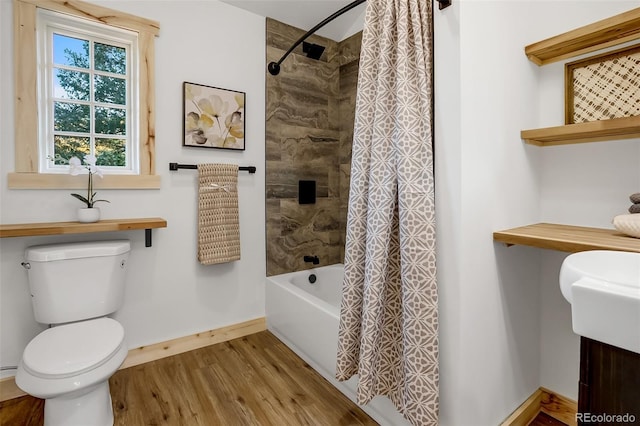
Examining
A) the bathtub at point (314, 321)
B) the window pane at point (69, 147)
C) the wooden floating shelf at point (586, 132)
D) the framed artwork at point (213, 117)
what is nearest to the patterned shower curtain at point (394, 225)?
the bathtub at point (314, 321)

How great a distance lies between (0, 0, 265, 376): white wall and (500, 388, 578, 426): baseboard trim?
1764 mm

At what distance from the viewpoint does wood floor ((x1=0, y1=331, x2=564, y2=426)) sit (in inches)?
62.2

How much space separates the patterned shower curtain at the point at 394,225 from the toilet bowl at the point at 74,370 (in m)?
1.03

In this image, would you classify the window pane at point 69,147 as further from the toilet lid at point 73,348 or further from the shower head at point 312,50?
the shower head at point 312,50

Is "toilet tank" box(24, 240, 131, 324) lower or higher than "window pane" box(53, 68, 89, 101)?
lower

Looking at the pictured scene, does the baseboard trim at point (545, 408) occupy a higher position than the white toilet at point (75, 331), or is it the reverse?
the white toilet at point (75, 331)

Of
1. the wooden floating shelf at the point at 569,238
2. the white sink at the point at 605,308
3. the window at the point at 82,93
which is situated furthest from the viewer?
the window at the point at 82,93

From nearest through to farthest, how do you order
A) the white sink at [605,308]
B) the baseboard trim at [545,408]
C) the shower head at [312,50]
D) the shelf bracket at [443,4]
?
the white sink at [605,308] < the shelf bracket at [443,4] < the baseboard trim at [545,408] < the shower head at [312,50]

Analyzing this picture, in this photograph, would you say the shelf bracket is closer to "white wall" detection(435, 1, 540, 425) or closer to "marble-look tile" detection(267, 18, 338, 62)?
"white wall" detection(435, 1, 540, 425)

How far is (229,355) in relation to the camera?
2.18 meters

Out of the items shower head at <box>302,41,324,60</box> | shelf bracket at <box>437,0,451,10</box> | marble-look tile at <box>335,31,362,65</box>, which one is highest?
marble-look tile at <box>335,31,362,65</box>

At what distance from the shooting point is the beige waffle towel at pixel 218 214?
217 centimetres

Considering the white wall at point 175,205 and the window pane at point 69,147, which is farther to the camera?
the window pane at point 69,147

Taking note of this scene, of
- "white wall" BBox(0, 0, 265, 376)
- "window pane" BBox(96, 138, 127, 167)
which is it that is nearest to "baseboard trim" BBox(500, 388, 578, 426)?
"white wall" BBox(0, 0, 265, 376)
